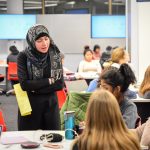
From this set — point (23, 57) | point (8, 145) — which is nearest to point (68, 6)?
point (23, 57)

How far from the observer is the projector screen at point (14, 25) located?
1324 cm

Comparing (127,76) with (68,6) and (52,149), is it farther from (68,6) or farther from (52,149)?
(68,6)

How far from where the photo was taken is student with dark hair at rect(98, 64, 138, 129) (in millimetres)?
3350

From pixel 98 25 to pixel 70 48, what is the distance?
1.28 m

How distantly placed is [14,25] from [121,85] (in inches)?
407

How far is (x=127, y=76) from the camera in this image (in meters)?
3.44

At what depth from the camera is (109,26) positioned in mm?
13688

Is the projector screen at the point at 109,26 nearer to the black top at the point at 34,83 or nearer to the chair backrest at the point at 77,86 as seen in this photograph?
the chair backrest at the point at 77,86

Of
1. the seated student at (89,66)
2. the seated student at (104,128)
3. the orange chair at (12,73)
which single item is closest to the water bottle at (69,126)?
the seated student at (104,128)

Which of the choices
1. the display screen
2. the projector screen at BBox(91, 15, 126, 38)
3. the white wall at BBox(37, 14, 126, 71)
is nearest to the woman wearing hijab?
the white wall at BBox(37, 14, 126, 71)

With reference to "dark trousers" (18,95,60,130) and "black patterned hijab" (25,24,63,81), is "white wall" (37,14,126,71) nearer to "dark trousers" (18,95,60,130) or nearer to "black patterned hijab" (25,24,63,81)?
"black patterned hijab" (25,24,63,81)

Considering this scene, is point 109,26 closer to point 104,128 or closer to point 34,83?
point 34,83

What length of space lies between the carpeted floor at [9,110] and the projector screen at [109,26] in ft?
13.2

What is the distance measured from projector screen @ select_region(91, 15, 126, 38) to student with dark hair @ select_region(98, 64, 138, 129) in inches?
403
